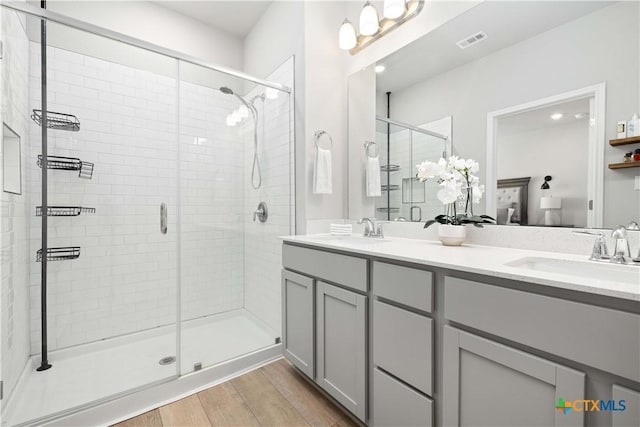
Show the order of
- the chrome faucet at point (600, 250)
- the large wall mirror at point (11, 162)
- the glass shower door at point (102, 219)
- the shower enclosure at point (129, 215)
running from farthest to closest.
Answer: the glass shower door at point (102, 219) < the shower enclosure at point (129, 215) < the large wall mirror at point (11, 162) < the chrome faucet at point (600, 250)

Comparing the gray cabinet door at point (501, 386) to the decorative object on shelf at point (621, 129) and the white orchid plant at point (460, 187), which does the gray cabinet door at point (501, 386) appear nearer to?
the white orchid plant at point (460, 187)

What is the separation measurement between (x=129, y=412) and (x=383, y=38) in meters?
2.84

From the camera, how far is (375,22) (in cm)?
200

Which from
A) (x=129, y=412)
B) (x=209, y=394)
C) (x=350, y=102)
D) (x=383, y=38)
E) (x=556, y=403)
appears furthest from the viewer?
(x=350, y=102)

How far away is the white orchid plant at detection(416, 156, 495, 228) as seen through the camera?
1.48 m

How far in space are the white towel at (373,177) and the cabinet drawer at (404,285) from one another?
0.98 meters

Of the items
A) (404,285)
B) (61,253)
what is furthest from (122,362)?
(404,285)

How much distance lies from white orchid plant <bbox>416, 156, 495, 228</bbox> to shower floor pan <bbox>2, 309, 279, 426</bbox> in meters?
1.64

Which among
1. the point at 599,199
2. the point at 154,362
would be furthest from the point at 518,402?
the point at 154,362

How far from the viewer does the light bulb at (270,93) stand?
2.32m

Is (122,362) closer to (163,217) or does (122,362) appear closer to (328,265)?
(163,217)

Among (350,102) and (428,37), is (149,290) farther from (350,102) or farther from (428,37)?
(428,37)

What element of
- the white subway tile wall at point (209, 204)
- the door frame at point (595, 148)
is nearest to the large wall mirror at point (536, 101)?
the door frame at point (595, 148)

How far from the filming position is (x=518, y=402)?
83 cm
